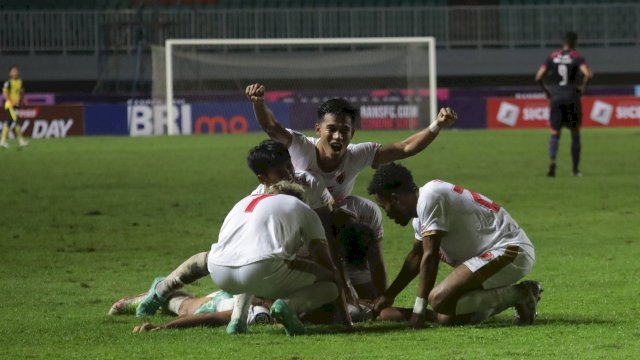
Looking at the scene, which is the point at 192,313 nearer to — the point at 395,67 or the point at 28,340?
the point at 28,340

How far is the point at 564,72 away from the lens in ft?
72.0

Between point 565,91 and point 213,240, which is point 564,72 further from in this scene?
point 213,240

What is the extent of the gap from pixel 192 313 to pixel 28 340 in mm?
1170

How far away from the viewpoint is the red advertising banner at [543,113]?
42.1 meters

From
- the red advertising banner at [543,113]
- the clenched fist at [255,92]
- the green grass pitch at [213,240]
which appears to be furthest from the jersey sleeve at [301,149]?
the red advertising banner at [543,113]

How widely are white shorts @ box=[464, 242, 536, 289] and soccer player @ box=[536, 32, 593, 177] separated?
13.8 metres

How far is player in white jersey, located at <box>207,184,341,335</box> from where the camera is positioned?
7.27 metres

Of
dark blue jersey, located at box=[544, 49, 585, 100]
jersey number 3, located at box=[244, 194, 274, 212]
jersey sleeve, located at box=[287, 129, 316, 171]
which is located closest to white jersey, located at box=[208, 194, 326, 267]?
jersey number 3, located at box=[244, 194, 274, 212]

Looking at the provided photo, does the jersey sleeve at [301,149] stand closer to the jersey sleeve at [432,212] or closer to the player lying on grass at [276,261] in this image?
the player lying on grass at [276,261]

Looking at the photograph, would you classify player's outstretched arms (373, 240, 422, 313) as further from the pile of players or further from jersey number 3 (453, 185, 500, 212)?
jersey number 3 (453, 185, 500, 212)

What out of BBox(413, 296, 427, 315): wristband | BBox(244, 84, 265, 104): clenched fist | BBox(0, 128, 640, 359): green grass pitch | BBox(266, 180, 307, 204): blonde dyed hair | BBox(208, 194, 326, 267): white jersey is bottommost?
BBox(0, 128, 640, 359): green grass pitch

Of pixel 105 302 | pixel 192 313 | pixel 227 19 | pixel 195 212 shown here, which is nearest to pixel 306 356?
pixel 192 313

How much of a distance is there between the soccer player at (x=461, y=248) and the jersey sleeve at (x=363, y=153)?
90 cm

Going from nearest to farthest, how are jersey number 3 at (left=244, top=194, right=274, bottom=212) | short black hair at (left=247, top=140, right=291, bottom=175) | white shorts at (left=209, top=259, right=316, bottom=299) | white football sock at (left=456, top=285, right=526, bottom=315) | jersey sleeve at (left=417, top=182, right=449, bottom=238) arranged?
white shorts at (left=209, top=259, right=316, bottom=299)
jersey number 3 at (left=244, top=194, right=274, bottom=212)
short black hair at (left=247, top=140, right=291, bottom=175)
jersey sleeve at (left=417, top=182, right=449, bottom=238)
white football sock at (left=456, top=285, right=526, bottom=315)
